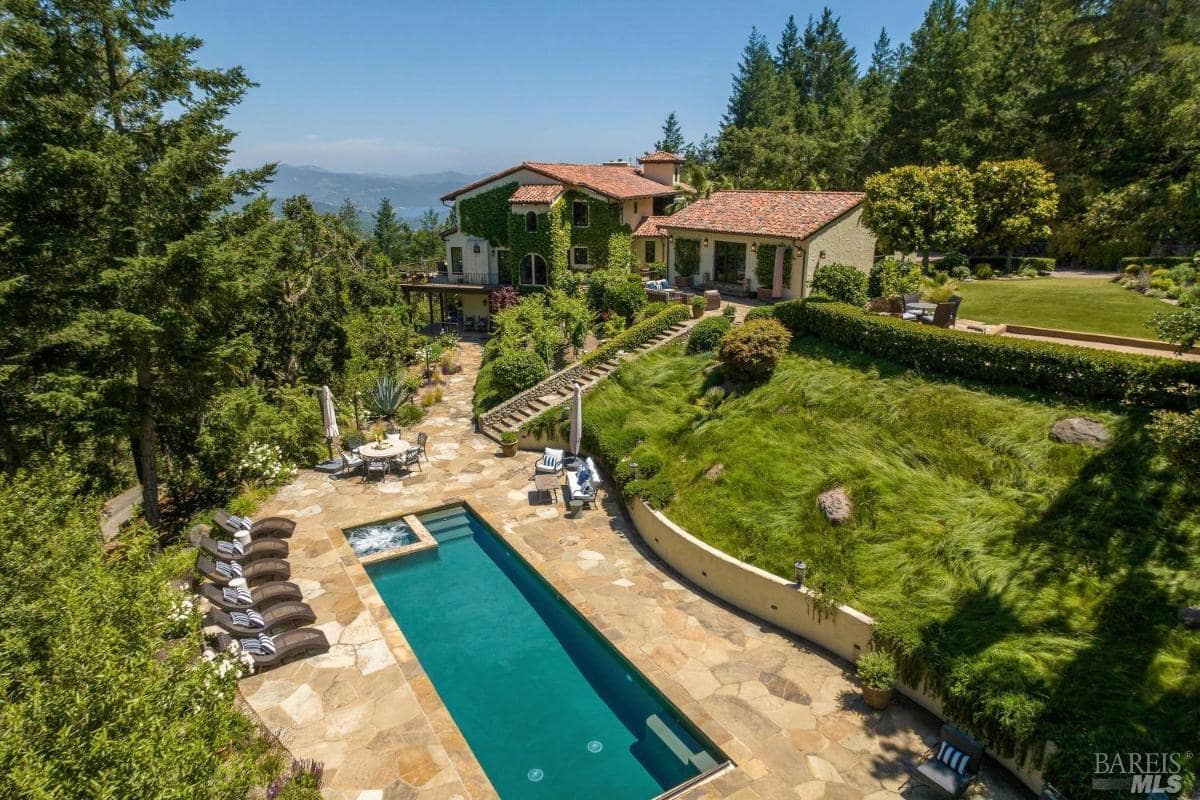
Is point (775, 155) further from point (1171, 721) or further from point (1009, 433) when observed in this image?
point (1171, 721)

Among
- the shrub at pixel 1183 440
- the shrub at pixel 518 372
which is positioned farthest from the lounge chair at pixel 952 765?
the shrub at pixel 518 372

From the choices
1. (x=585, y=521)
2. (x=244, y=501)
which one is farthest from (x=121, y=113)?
(x=585, y=521)

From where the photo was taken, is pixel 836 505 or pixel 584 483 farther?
pixel 584 483

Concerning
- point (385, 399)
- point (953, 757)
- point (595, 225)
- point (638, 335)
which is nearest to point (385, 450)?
point (385, 399)

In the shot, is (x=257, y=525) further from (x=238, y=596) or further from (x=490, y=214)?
(x=490, y=214)

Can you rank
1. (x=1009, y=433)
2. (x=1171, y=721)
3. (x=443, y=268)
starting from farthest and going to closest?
(x=443, y=268), (x=1009, y=433), (x=1171, y=721)

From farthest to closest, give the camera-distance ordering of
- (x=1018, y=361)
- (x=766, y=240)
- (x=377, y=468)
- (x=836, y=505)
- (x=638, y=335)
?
1. (x=766, y=240)
2. (x=638, y=335)
3. (x=377, y=468)
4. (x=1018, y=361)
5. (x=836, y=505)

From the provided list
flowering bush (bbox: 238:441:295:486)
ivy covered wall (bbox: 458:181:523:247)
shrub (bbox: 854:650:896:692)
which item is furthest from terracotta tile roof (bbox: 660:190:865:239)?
flowering bush (bbox: 238:441:295:486)
